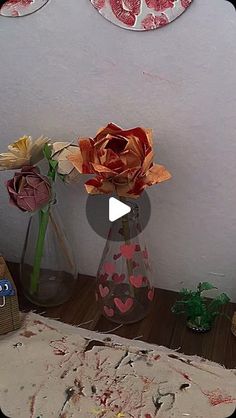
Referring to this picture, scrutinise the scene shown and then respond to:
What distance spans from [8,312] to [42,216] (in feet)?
0.66

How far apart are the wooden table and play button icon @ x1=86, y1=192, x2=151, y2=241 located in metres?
0.14

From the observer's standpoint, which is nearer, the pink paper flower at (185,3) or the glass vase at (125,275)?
the pink paper flower at (185,3)

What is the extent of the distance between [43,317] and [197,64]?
57 centimetres

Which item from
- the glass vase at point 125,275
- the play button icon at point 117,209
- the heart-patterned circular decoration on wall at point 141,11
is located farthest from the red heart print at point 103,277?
the heart-patterned circular decoration on wall at point 141,11

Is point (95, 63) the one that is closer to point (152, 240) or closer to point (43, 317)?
point (152, 240)

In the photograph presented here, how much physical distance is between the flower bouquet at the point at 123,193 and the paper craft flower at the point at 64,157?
2 centimetres

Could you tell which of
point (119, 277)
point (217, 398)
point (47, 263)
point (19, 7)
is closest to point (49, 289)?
point (47, 263)

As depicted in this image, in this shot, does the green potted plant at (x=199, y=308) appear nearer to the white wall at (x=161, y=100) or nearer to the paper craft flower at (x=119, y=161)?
the white wall at (x=161, y=100)

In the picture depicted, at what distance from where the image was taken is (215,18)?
0.92 m

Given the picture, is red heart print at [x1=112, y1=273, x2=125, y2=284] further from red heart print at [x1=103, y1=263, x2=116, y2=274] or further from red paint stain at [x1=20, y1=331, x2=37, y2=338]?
red paint stain at [x1=20, y1=331, x2=37, y2=338]

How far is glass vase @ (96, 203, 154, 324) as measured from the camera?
3.44 ft

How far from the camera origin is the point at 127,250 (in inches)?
41.3

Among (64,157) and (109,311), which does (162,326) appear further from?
(64,157)

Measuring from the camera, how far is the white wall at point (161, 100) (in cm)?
96
